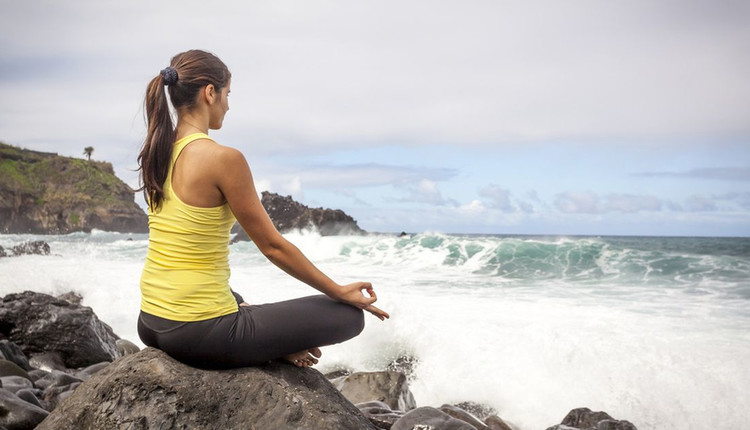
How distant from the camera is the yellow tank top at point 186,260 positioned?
9.78 feet

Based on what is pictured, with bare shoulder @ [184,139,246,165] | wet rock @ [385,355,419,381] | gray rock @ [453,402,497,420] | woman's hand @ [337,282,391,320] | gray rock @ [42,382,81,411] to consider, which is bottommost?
gray rock @ [453,402,497,420]

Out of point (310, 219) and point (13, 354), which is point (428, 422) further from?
point (310, 219)

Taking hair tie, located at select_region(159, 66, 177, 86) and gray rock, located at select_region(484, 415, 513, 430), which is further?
gray rock, located at select_region(484, 415, 513, 430)

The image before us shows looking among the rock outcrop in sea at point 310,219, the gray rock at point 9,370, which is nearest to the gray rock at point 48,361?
the gray rock at point 9,370

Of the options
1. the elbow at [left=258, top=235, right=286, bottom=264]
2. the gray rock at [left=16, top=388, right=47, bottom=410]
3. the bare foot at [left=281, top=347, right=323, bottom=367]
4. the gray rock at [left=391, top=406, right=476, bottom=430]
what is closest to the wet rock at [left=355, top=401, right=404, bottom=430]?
the gray rock at [left=391, top=406, right=476, bottom=430]

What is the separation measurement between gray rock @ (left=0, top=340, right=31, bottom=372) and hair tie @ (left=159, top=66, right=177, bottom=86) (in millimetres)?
5143

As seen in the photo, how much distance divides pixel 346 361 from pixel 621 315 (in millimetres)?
5482

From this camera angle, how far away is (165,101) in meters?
3.13

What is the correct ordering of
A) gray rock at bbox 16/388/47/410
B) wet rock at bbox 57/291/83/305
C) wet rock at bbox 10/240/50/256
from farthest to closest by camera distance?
wet rock at bbox 10/240/50/256
wet rock at bbox 57/291/83/305
gray rock at bbox 16/388/47/410

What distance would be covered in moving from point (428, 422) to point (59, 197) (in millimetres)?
88425

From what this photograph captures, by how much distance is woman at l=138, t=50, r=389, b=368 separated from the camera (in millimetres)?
2973

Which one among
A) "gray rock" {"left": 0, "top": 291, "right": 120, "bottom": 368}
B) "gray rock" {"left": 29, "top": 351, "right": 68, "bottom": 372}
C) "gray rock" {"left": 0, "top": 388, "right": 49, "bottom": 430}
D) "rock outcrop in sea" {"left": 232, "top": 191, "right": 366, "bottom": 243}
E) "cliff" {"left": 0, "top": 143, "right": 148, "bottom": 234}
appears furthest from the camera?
"cliff" {"left": 0, "top": 143, "right": 148, "bottom": 234}

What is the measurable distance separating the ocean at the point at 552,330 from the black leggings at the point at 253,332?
5311 millimetres

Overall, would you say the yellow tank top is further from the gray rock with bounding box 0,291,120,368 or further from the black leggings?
the gray rock with bounding box 0,291,120,368
